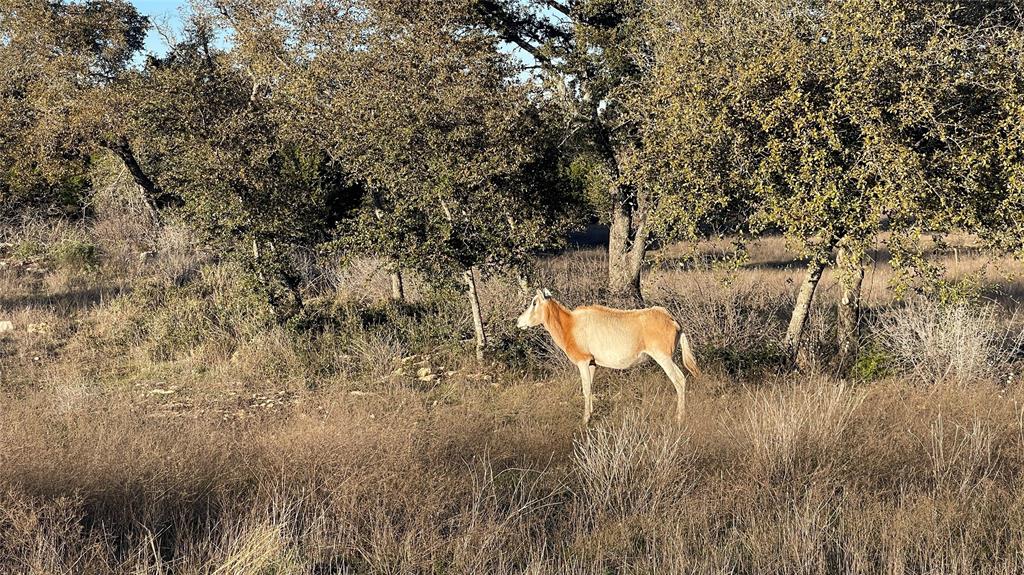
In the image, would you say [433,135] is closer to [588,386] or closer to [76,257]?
[588,386]

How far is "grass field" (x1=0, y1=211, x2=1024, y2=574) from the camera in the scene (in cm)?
501

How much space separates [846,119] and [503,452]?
5.77 meters

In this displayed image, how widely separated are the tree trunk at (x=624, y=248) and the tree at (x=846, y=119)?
5524mm

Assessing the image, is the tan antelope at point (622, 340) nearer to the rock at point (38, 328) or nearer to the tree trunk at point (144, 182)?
the rock at point (38, 328)

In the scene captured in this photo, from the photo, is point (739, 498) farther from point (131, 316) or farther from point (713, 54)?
point (131, 316)

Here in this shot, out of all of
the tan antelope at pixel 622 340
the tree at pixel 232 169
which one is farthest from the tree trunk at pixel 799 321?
the tree at pixel 232 169

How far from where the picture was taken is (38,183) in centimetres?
2583

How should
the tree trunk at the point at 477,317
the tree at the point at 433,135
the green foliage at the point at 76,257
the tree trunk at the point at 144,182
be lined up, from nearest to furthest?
the tree at the point at 433,135
the tree trunk at the point at 477,317
the green foliage at the point at 76,257
the tree trunk at the point at 144,182

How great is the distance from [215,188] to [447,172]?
4493mm

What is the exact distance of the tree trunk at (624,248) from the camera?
15828 millimetres

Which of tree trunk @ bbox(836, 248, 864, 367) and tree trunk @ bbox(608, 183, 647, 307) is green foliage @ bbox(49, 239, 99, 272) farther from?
tree trunk @ bbox(836, 248, 864, 367)

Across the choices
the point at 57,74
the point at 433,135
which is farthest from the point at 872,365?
the point at 57,74

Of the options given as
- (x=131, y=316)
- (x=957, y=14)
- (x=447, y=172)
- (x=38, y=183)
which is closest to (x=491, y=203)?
(x=447, y=172)

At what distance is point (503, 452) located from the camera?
7.26m
